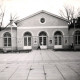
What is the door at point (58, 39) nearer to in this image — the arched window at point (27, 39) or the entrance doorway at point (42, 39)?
the entrance doorway at point (42, 39)

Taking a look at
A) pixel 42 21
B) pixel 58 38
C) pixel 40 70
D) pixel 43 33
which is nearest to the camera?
pixel 40 70

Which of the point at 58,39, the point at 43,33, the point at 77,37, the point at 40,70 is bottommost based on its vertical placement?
the point at 40,70

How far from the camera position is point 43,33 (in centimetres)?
2917

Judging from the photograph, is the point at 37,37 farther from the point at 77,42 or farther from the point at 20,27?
the point at 77,42

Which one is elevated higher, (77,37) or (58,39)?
(77,37)

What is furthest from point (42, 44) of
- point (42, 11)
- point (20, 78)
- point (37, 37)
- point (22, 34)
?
point (20, 78)

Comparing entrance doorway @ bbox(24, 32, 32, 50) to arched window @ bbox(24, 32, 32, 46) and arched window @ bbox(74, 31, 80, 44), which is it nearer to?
arched window @ bbox(24, 32, 32, 46)

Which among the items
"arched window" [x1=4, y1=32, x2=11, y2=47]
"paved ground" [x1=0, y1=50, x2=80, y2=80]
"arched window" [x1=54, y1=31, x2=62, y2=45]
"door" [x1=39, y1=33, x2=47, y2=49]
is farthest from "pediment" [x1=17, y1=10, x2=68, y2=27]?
"paved ground" [x1=0, y1=50, x2=80, y2=80]

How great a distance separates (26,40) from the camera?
95.1ft

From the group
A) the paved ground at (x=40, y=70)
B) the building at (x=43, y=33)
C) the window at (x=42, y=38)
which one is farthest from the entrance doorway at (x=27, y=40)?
the paved ground at (x=40, y=70)

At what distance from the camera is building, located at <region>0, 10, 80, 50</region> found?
28453mm

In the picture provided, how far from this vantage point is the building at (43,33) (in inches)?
1120

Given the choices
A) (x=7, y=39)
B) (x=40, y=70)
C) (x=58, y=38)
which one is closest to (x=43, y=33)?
(x=58, y=38)

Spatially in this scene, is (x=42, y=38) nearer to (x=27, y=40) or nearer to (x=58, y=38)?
(x=27, y=40)
